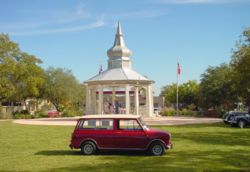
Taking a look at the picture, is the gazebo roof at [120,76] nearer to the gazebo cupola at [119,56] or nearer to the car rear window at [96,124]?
the gazebo cupola at [119,56]

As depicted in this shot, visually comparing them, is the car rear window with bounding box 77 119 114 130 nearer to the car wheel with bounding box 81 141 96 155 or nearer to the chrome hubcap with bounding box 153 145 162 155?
the car wheel with bounding box 81 141 96 155

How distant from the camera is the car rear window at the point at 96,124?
1427cm

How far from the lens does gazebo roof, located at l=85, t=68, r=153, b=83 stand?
4125cm

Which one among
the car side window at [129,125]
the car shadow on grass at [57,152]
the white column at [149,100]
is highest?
the white column at [149,100]

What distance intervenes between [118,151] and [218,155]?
385 cm

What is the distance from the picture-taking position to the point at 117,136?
1396cm

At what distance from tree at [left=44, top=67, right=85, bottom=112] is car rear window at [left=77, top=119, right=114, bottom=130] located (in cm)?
4992

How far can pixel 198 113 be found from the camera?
187 ft

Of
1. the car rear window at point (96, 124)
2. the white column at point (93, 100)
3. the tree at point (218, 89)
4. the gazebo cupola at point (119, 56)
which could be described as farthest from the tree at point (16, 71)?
the car rear window at point (96, 124)

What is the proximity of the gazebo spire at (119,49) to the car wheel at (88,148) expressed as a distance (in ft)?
102

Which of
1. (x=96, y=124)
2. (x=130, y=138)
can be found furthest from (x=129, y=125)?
(x=96, y=124)

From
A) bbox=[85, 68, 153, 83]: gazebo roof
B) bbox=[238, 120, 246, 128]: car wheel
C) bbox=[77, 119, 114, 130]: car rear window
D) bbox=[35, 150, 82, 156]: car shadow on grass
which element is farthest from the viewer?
bbox=[85, 68, 153, 83]: gazebo roof

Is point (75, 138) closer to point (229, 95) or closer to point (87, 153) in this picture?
point (87, 153)

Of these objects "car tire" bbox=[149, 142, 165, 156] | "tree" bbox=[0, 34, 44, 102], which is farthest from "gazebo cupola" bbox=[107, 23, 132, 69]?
"car tire" bbox=[149, 142, 165, 156]
